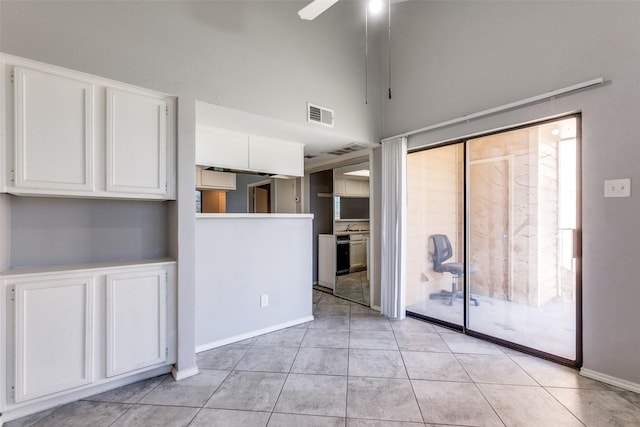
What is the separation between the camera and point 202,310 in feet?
8.89

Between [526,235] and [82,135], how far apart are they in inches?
156

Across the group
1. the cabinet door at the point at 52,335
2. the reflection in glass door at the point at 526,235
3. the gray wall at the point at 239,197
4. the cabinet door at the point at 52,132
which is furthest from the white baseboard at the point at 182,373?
the gray wall at the point at 239,197

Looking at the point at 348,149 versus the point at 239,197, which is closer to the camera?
the point at 348,149

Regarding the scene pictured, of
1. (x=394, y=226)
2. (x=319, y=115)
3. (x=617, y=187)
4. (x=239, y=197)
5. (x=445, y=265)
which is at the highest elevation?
(x=319, y=115)

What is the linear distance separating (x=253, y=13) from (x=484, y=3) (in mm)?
2342

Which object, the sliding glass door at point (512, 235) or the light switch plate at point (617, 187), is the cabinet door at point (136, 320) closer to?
the sliding glass door at point (512, 235)

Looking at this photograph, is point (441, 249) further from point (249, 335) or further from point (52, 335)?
point (52, 335)

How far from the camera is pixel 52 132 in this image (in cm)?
182

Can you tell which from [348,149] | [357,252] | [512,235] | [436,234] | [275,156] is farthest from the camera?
[357,252]

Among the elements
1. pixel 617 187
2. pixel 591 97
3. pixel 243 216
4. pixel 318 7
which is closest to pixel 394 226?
pixel 243 216

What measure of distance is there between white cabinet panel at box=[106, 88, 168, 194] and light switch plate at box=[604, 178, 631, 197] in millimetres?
3454

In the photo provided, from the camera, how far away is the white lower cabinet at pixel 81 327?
1.71 metres

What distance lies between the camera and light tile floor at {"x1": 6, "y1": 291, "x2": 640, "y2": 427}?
1746mm

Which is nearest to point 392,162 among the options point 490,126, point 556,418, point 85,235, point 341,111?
point 341,111
